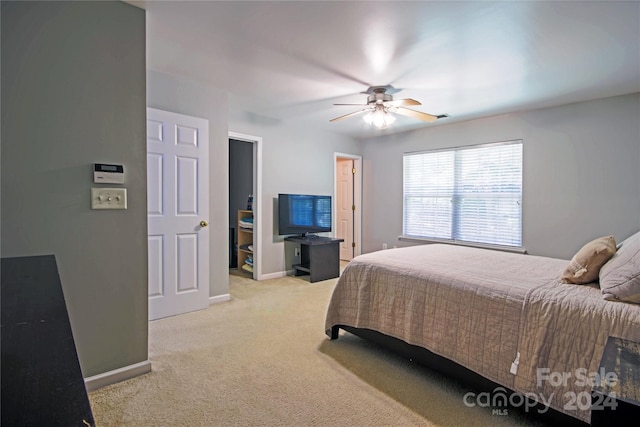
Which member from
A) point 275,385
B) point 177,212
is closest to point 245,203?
point 177,212

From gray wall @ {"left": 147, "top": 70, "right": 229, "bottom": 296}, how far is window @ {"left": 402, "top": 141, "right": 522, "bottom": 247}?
312 cm

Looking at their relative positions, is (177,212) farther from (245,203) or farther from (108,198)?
(245,203)

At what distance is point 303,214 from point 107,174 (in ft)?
10.2

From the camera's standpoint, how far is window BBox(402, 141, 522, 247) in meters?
4.33

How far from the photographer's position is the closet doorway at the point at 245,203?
4512 mm

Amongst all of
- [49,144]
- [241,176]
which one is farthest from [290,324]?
[241,176]

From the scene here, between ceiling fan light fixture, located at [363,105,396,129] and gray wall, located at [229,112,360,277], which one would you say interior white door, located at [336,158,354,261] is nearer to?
gray wall, located at [229,112,360,277]

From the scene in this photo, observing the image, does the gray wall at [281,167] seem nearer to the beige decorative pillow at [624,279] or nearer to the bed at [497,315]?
the bed at [497,315]

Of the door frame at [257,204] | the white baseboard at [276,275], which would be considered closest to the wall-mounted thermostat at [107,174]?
the door frame at [257,204]

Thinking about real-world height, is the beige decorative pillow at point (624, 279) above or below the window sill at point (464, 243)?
above

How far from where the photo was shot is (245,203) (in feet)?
18.8

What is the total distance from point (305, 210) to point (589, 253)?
354 cm

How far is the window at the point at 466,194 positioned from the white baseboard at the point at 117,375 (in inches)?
168

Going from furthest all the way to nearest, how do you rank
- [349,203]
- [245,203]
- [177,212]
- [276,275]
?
[349,203] → [245,203] → [276,275] → [177,212]
